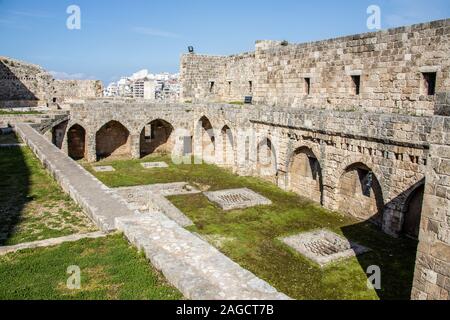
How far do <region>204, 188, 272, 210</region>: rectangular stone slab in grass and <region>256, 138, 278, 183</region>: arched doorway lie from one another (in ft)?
7.26

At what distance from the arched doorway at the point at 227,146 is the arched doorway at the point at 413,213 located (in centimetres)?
1168

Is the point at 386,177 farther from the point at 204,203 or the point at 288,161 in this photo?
the point at 204,203

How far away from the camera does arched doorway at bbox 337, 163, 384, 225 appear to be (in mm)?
12867

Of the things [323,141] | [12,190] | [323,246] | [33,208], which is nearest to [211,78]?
[323,141]

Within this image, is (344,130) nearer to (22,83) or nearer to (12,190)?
(12,190)

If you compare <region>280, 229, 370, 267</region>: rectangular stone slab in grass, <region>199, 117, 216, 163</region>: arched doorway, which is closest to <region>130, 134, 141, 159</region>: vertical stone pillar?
<region>199, 117, 216, 163</region>: arched doorway

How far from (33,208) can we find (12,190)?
5.98 feet

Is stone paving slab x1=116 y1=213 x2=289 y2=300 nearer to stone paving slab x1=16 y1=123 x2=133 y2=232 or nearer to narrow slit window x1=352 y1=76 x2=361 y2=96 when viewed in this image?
stone paving slab x1=16 y1=123 x2=133 y2=232

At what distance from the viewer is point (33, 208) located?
9852mm

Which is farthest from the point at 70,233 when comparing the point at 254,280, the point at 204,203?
Result: the point at 204,203

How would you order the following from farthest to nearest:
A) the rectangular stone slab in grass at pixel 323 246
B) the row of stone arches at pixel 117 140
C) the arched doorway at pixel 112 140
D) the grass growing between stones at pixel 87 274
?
the arched doorway at pixel 112 140, the row of stone arches at pixel 117 140, the rectangular stone slab in grass at pixel 323 246, the grass growing between stones at pixel 87 274

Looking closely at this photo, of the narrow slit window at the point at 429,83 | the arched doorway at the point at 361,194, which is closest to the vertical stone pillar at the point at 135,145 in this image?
the arched doorway at the point at 361,194

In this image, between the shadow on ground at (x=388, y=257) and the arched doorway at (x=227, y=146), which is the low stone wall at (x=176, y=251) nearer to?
the shadow on ground at (x=388, y=257)

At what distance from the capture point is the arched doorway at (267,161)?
18094mm
